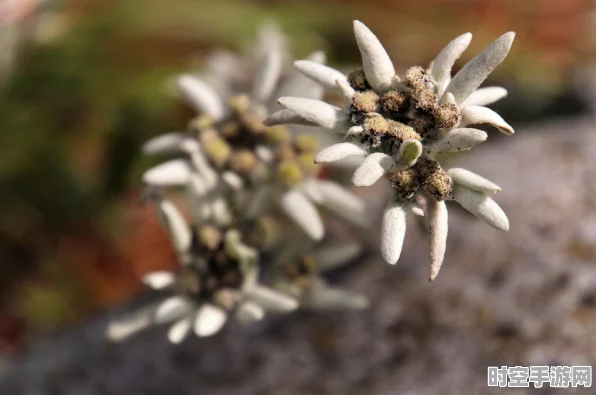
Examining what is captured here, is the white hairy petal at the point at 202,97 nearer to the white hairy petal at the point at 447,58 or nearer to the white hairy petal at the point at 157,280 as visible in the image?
the white hairy petal at the point at 157,280

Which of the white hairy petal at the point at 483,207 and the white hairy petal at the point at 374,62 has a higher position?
the white hairy petal at the point at 374,62

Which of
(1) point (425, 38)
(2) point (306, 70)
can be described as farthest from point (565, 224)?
(1) point (425, 38)

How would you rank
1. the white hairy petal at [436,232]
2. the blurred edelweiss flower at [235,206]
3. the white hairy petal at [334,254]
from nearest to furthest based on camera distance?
the white hairy petal at [436,232], the blurred edelweiss flower at [235,206], the white hairy petal at [334,254]

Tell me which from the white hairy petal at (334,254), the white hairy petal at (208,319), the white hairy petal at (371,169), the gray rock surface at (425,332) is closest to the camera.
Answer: the white hairy petal at (371,169)

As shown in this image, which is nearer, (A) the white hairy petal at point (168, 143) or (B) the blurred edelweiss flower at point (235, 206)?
(B) the blurred edelweiss flower at point (235, 206)

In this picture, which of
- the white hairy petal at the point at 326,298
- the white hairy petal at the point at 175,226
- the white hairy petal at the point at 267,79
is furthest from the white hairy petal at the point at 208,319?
the white hairy petal at the point at 267,79

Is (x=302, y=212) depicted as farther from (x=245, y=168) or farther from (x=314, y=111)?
(x=314, y=111)
